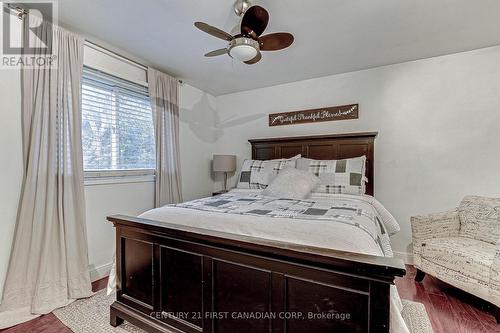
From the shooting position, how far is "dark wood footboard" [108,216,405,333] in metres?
0.99

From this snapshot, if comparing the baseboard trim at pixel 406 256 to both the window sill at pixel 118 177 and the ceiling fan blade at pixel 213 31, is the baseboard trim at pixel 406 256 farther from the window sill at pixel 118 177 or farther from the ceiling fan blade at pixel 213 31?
the window sill at pixel 118 177

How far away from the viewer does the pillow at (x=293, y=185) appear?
2.37 m

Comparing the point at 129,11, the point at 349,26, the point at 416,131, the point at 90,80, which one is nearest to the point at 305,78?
the point at 349,26

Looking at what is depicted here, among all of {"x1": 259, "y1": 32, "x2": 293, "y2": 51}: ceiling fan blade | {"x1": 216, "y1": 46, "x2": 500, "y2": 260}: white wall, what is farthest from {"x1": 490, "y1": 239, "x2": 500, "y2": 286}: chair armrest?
{"x1": 259, "y1": 32, "x2": 293, "y2": 51}: ceiling fan blade

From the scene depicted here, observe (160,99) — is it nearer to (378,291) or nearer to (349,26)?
(349,26)

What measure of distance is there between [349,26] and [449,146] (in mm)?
1787

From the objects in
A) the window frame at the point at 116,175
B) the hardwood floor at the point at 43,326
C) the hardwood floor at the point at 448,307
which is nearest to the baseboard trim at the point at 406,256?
the hardwood floor at the point at 448,307

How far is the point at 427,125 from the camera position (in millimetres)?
2719

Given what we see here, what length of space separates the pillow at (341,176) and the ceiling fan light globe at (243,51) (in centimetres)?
153

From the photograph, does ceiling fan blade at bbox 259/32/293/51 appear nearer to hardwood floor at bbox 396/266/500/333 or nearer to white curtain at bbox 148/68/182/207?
white curtain at bbox 148/68/182/207

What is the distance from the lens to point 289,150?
11.2ft

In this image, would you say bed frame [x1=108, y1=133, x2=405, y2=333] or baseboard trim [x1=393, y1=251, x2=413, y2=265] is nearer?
bed frame [x1=108, y1=133, x2=405, y2=333]

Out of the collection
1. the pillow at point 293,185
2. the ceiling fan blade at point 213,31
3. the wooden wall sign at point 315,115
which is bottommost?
the pillow at point 293,185

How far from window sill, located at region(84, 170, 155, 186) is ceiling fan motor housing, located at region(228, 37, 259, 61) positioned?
71.8 inches
